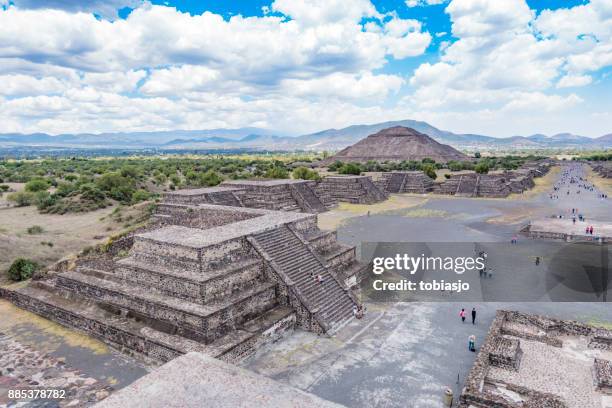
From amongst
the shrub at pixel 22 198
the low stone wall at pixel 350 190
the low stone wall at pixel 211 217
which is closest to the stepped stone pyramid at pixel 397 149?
the low stone wall at pixel 350 190

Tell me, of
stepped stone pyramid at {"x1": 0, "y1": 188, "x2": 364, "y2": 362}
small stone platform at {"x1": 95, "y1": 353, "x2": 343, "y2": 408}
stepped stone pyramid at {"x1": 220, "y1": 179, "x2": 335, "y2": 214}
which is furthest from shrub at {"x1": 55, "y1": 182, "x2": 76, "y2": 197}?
small stone platform at {"x1": 95, "y1": 353, "x2": 343, "y2": 408}

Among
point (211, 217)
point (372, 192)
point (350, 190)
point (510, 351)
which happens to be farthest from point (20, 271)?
point (372, 192)

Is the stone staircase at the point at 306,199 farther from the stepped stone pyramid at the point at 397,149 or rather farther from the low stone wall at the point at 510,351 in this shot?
the stepped stone pyramid at the point at 397,149

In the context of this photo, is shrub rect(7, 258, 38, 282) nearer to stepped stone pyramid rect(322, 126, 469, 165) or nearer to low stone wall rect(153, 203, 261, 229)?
low stone wall rect(153, 203, 261, 229)

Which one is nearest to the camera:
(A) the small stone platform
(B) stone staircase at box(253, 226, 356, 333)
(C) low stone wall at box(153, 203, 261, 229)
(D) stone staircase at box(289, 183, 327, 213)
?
(A) the small stone platform

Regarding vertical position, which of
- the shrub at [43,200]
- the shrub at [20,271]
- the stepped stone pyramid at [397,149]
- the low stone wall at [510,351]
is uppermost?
the stepped stone pyramid at [397,149]

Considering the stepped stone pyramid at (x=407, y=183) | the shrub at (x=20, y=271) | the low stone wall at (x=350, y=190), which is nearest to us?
the shrub at (x=20, y=271)

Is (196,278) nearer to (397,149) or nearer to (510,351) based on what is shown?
(510,351)
